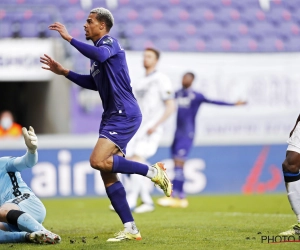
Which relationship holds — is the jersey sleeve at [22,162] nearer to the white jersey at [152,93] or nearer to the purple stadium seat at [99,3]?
the white jersey at [152,93]

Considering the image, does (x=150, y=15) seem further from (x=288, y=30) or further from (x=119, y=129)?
(x=119, y=129)

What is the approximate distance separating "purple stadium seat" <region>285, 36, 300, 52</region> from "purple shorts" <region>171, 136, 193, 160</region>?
7358 millimetres

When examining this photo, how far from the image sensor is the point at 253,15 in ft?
67.9

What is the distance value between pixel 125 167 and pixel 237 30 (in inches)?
540

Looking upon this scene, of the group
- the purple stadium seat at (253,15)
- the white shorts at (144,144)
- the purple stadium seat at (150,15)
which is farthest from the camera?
the purple stadium seat at (253,15)

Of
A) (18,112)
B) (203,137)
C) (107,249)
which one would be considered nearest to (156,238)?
(107,249)

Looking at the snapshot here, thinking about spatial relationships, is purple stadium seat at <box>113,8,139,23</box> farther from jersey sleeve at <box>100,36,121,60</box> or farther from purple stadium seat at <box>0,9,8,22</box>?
jersey sleeve at <box>100,36,121,60</box>

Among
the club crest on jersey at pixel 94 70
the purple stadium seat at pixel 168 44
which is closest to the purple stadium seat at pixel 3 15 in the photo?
the purple stadium seat at pixel 168 44

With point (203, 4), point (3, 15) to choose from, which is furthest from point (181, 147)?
point (203, 4)

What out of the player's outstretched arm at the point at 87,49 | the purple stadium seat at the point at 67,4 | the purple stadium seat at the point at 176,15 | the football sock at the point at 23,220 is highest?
the purple stadium seat at the point at 67,4

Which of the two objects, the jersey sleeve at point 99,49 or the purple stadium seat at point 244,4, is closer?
the jersey sleeve at point 99,49

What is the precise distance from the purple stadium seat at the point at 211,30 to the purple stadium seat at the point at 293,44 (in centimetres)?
182

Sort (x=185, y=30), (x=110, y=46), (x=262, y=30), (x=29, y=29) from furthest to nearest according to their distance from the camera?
(x=262, y=30), (x=185, y=30), (x=29, y=29), (x=110, y=46)

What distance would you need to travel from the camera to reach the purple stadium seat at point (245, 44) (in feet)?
64.2
